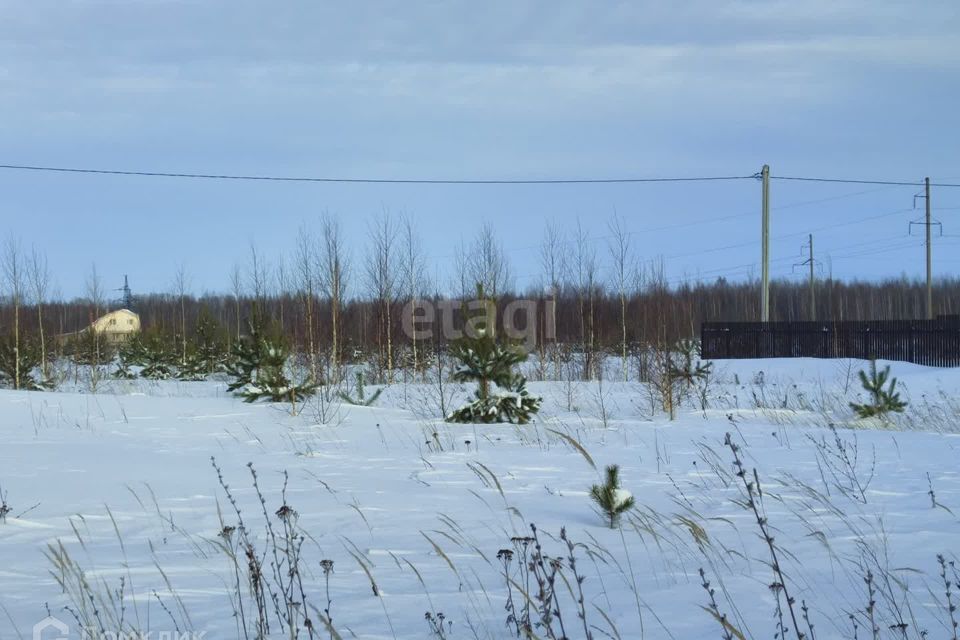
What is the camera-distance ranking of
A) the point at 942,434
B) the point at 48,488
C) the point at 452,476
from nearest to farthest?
the point at 48,488 < the point at 452,476 < the point at 942,434

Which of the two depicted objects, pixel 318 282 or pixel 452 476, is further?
pixel 318 282

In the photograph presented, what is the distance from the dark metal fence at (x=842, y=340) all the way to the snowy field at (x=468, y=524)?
42.7ft

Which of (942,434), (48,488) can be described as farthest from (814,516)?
(48,488)

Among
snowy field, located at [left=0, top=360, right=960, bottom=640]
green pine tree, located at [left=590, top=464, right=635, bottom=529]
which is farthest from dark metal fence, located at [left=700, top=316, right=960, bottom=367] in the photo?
green pine tree, located at [left=590, top=464, right=635, bottom=529]

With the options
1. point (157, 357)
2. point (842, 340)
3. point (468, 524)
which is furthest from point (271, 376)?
point (842, 340)

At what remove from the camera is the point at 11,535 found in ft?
16.0

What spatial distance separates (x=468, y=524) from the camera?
5031mm

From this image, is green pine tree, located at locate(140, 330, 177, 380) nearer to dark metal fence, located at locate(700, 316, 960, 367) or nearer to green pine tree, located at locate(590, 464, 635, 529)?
dark metal fence, located at locate(700, 316, 960, 367)

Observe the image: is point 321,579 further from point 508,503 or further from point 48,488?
point 48,488

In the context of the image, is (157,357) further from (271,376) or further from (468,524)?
(468,524)

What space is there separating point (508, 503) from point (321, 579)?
2206 millimetres

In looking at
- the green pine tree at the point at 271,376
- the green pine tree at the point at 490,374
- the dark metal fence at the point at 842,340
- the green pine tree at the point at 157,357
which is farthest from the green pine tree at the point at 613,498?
the green pine tree at the point at 157,357

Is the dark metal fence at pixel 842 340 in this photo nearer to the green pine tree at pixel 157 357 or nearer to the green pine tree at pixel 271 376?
the green pine tree at pixel 271 376

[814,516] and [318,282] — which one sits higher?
[318,282]
